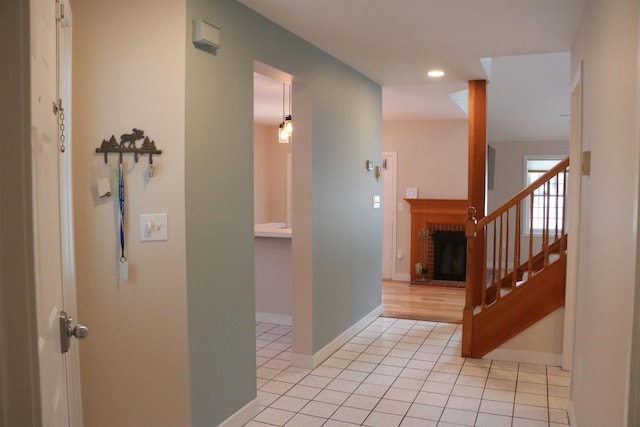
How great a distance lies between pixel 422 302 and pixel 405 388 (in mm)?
2800

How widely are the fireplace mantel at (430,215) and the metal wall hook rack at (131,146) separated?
560 cm

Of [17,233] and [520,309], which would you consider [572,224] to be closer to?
[520,309]

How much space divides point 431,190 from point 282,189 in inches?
98.7

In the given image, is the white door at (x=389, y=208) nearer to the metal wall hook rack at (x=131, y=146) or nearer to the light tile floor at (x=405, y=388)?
the light tile floor at (x=405, y=388)

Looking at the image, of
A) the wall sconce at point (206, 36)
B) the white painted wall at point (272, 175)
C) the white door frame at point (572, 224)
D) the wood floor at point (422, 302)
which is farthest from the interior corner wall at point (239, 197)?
the white painted wall at point (272, 175)

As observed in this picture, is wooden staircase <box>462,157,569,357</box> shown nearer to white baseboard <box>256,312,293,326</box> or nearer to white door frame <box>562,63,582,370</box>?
white door frame <box>562,63,582,370</box>

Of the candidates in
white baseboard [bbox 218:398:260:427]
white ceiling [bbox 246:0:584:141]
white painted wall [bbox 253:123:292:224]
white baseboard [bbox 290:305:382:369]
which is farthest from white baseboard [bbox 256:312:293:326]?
white painted wall [bbox 253:123:292:224]

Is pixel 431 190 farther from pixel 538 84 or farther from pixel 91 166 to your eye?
pixel 91 166

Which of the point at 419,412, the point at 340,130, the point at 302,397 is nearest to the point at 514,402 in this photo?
the point at 419,412

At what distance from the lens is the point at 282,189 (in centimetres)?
866

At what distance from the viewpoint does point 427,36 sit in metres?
3.56

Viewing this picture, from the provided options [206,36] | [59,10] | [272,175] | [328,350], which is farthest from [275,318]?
[59,10]

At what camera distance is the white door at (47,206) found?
102cm

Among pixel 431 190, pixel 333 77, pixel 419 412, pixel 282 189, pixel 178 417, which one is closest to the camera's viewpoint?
pixel 178 417
